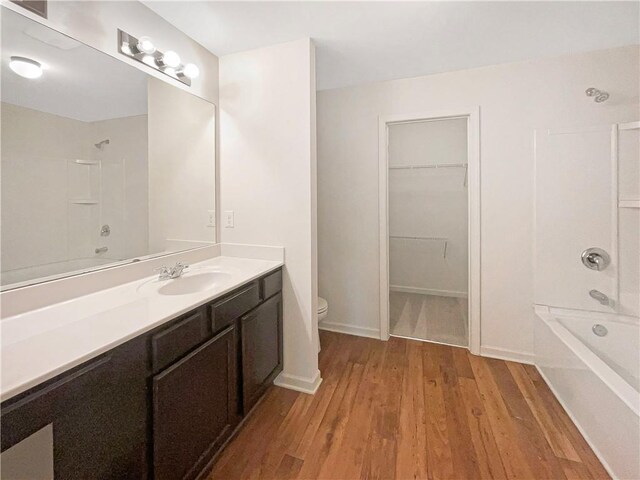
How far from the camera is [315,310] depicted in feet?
6.28

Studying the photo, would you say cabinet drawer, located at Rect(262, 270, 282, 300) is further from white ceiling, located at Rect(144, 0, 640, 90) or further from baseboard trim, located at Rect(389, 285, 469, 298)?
baseboard trim, located at Rect(389, 285, 469, 298)

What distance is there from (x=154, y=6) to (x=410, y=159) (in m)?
3.13

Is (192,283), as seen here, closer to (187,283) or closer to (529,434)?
(187,283)

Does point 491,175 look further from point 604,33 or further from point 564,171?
point 604,33

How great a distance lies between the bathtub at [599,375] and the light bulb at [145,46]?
280 centimetres

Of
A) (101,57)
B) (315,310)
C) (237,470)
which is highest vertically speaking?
(101,57)

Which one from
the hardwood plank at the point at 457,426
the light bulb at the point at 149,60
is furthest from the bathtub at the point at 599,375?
the light bulb at the point at 149,60

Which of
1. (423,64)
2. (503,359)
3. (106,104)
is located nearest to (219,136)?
(106,104)

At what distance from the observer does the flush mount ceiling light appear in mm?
1032

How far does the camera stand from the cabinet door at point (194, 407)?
3.27 ft

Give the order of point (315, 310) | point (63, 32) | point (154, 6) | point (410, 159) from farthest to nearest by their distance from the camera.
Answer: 1. point (410, 159)
2. point (315, 310)
3. point (154, 6)
4. point (63, 32)

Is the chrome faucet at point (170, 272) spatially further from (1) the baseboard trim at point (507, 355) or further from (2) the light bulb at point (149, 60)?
(1) the baseboard trim at point (507, 355)

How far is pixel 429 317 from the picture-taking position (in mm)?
3074

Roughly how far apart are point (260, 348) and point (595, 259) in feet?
7.84
